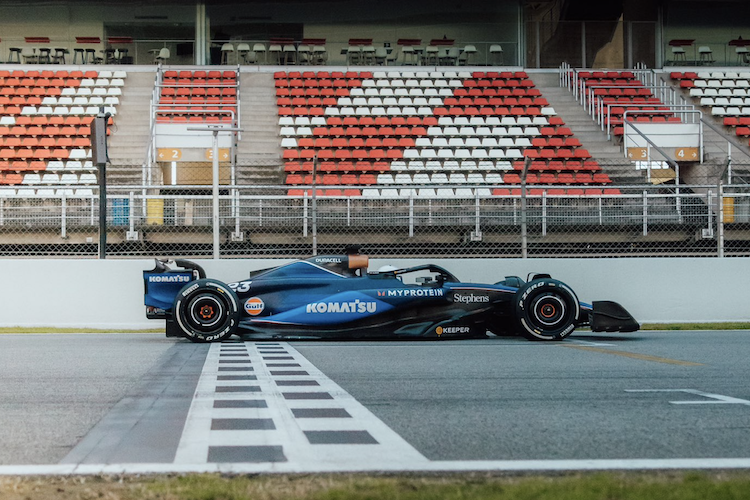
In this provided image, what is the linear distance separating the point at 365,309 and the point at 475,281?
324 cm

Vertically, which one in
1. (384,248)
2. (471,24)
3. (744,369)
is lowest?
(744,369)

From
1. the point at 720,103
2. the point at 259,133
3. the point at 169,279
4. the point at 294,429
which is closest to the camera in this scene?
the point at 294,429

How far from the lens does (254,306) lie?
9844 mm

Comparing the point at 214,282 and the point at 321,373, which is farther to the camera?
the point at 214,282

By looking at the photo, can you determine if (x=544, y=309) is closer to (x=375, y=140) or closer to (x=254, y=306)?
(x=254, y=306)

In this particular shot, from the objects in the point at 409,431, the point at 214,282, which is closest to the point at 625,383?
the point at 409,431

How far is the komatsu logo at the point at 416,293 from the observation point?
980cm

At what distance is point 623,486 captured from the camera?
2854 millimetres

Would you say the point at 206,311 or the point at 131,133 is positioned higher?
the point at 131,133

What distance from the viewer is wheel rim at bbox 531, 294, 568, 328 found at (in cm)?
987

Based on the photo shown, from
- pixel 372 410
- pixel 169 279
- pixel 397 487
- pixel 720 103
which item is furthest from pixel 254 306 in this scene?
pixel 720 103

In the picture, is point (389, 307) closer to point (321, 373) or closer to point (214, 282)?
point (214, 282)

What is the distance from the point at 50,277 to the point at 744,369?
8.89m

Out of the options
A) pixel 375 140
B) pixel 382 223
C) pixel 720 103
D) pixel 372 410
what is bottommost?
pixel 372 410
